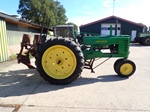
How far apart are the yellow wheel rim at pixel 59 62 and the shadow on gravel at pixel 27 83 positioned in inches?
13.8

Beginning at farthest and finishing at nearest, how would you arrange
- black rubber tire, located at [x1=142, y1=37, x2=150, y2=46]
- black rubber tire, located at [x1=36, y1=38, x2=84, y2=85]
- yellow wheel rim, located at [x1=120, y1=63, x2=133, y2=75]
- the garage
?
the garage → black rubber tire, located at [x1=142, y1=37, x2=150, y2=46] → yellow wheel rim, located at [x1=120, y1=63, x2=133, y2=75] → black rubber tire, located at [x1=36, y1=38, x2=84, y2=85]

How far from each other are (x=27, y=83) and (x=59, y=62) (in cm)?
110

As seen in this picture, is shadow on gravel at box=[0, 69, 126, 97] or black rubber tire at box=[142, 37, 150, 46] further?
black rubber tire at box=[142, 37, 150, 46]

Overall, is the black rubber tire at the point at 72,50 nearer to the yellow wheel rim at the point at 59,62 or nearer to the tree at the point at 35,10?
the yellow wheel rim at the point at 59,62

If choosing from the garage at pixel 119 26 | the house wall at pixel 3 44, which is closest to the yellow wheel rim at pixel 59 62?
the house wall at pixel 3 44

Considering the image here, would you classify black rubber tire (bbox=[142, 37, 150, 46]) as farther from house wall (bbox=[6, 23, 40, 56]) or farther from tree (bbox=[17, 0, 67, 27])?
tree (bbox=[17, 0, 67, 27])

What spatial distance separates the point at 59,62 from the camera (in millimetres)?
4184

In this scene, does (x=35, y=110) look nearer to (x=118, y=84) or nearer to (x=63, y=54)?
(x=63, y=54)

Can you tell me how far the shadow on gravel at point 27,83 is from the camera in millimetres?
3609

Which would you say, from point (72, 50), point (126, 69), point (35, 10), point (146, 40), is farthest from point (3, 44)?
point (35, 10)

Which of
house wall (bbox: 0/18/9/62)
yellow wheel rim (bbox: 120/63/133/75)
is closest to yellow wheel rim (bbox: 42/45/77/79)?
yellow wheel rim (bbox: 120/63/133/75)

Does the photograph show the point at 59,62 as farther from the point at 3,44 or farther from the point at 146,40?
the point at 146,40

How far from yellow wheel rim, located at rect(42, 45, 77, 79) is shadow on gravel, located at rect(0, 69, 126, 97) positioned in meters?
0.35

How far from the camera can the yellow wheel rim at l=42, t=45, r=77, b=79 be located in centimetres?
409
